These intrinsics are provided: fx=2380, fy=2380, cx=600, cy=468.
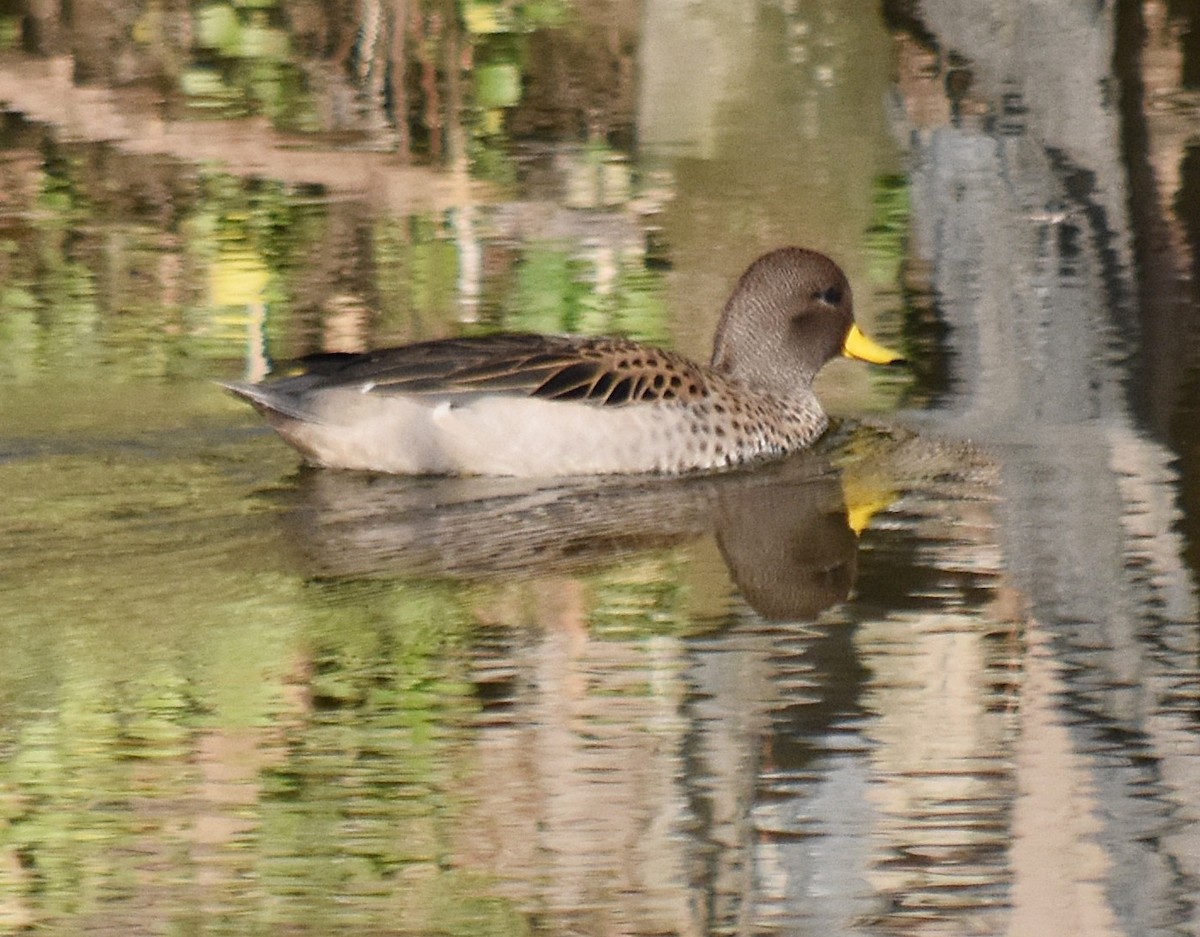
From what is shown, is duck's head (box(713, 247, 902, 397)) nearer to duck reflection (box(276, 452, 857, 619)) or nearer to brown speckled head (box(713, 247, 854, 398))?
brown speckled head (box(713, 247, 854, 398))

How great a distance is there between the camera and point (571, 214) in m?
10.3

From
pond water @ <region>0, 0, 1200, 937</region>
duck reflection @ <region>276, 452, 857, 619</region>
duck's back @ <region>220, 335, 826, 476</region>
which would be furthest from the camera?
duck's back @ <region>220, 335, 826, 476</region>

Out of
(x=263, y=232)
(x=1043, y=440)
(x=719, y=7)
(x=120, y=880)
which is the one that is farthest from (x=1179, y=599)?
(x=719, y=7)

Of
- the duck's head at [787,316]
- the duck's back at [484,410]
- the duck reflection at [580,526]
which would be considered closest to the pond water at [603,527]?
the duck reflection at [580,526]

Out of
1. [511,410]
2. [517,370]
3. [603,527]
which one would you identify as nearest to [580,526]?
[603,527]

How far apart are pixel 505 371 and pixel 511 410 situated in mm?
131

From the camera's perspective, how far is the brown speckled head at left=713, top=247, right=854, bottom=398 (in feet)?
27.3

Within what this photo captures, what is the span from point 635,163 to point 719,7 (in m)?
3.77

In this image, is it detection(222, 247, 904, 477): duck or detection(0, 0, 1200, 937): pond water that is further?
detection(222, 247, 904, 477): duck

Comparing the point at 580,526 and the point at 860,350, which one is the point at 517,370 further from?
the point at 860,350

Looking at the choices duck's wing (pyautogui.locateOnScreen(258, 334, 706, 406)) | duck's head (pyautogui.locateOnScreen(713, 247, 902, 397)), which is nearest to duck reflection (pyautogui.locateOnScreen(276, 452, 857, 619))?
duck's wing (pyautogui.locateOnScreen(258, 334, 706, 406))

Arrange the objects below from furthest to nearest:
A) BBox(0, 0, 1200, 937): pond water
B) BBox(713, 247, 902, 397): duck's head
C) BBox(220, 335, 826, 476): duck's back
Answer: BBox(713, 247, 902, 397): duck's head → BBox(220, 335, 826, 476): duck's back → BBox(0, 0, 1200, 937): pond water

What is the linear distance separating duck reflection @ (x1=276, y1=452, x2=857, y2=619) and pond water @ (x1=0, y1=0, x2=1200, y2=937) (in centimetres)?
2

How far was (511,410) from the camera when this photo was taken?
748 centimetres
